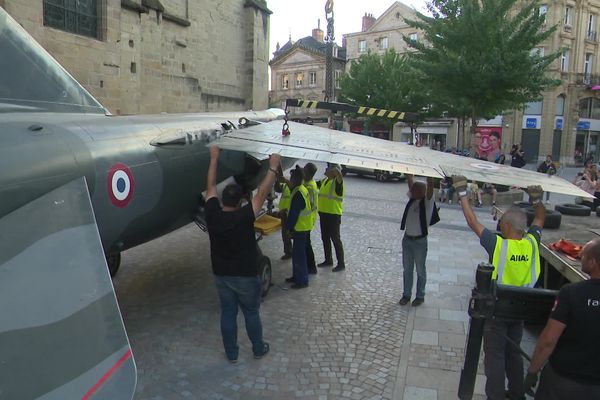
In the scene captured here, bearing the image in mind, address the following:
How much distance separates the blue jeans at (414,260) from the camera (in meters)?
6.55

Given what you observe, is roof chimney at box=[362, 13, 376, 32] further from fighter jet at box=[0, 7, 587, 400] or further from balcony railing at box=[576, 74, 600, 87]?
fighter jet at box=[0, 7, 587, 400]

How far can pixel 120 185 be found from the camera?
4488 millimetres

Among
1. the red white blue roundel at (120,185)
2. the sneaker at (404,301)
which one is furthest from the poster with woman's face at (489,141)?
the red white blue roundel at (120,185)

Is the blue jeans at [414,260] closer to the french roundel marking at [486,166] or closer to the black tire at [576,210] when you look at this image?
the french roundel marking at [486,166]

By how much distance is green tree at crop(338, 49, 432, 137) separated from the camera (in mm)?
31797

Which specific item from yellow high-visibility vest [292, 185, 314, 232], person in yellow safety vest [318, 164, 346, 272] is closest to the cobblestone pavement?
person in yellow safety vest [318, 164, 346, 272]

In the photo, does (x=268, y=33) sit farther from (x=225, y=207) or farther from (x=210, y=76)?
(x=225, y=207)

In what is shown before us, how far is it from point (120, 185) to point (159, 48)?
14.0m

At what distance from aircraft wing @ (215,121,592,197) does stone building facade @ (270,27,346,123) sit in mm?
48294

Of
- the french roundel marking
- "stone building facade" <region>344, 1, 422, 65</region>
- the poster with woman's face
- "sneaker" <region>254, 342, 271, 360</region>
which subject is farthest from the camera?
"stone building facade" <region>344, 1, 422, 65</region>

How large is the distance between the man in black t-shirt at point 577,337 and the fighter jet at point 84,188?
5.80 ft

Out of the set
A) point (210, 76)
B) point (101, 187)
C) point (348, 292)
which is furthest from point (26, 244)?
point (210, 76)

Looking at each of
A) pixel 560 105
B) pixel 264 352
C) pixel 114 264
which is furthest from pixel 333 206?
pixel 560 105

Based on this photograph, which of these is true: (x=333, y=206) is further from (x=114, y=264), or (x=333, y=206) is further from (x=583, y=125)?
(x=583, y=125)
